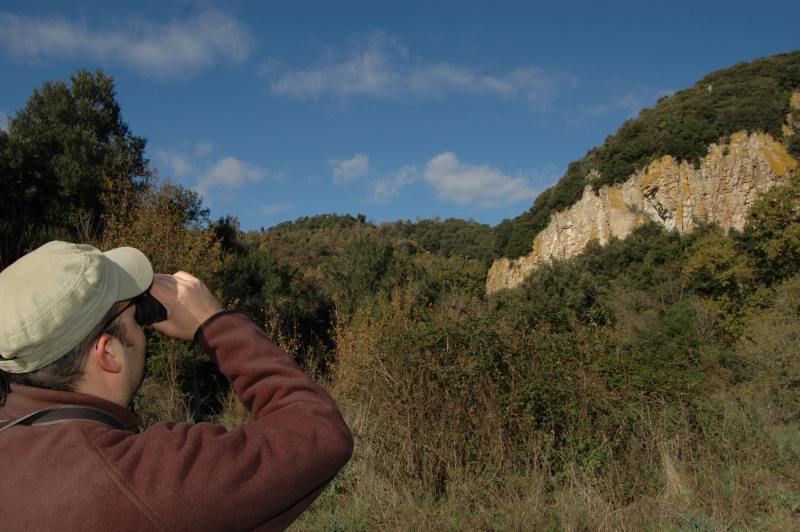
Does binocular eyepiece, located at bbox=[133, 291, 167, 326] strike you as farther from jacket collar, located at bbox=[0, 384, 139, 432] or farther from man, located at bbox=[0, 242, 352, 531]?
jacket collar, located at bbox=[0, 384, 139, 432]

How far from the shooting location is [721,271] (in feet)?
98.2

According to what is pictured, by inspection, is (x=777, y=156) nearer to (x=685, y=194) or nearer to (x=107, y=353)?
(x=685, y=194)

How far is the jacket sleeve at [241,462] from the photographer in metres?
0.73

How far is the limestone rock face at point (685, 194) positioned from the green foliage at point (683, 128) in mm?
968

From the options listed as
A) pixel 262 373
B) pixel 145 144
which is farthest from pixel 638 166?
pixel 262 373

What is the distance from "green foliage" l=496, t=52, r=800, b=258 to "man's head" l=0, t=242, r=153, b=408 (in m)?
49.0

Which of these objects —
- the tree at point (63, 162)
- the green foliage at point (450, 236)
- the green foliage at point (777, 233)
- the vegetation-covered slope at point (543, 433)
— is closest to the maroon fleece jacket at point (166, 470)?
the vegetation-covered slope at point (543, 433)

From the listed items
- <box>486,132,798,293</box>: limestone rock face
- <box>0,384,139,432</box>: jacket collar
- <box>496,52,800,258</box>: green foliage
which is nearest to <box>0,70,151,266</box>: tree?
<box>0,384,139,432</box>: jacket collar

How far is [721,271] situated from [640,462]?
30.4 m

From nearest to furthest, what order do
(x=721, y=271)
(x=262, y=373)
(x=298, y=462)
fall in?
(x=298, y=462), (x=262, y=373), (x=721, y=271)

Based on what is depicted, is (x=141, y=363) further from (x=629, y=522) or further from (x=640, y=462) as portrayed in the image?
(x=640, y=462)

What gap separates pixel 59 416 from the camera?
2.61 feet

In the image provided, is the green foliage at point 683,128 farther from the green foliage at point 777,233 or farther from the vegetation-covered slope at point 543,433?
the vegetation-covered slope at point 543,433

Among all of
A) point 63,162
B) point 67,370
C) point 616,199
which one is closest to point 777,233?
point 616,199
